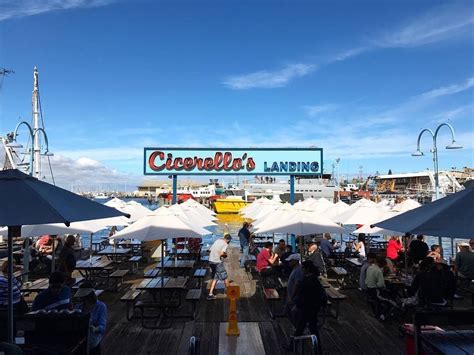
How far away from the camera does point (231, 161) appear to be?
19797mm

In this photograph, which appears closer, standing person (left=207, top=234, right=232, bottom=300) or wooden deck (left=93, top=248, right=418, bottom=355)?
wooden deck (left=93, top=248, right=418, bottom=355)

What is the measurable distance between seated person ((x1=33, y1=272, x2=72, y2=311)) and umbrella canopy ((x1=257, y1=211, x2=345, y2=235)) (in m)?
5.91

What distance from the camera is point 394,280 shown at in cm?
966

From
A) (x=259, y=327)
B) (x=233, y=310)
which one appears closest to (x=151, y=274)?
(x=259, y=327)

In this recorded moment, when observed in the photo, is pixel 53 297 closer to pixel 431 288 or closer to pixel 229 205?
pixel 431 288

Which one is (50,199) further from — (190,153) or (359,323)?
(190,153)

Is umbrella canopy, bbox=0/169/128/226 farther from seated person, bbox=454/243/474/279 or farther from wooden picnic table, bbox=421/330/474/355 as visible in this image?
seated person, bbox=454/243/474/279

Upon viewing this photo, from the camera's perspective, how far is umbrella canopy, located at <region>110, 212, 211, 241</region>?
9.11 m

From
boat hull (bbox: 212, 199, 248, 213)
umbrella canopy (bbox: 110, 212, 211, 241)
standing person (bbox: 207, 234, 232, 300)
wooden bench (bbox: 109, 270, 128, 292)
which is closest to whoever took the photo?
umbrella canopy (bbox: 110, 212, 211, 241)

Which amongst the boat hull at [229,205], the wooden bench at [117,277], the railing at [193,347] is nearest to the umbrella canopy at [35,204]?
the railing at [193,347]

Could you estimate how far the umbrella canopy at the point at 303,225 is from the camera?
10234 millimetres

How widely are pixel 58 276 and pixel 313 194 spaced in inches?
2551

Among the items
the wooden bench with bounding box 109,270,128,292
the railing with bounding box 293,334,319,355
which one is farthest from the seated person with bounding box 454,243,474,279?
the wooden bench with bounding box 109,270,128,292

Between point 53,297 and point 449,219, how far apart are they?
5.32 metres
